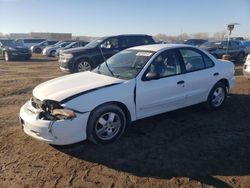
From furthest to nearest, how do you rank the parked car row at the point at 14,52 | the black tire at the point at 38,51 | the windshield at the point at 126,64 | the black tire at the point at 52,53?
the black tire at the point at 38,51 < the black tire at the point at 52,53 < the parked car row at the point at 14,52 < the windshield at the point at 126,64

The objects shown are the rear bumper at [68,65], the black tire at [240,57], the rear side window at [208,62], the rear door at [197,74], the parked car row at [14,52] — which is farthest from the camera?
the parked car row at [14,52]

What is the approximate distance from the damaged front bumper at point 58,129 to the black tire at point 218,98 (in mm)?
3202

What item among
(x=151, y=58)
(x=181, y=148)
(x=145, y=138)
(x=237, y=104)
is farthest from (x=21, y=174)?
(x=237, y=104)

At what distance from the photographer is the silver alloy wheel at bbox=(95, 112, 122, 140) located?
15.1ft

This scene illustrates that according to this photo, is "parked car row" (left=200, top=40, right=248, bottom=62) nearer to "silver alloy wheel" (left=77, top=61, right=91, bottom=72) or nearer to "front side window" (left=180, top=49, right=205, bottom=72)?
"silver alloy wheel" (left=77, top=61, right=91, bottom=72)

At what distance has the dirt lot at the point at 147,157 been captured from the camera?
12.2 feet

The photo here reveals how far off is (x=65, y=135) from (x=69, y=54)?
8.80 m

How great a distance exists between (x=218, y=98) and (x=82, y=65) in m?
7.26

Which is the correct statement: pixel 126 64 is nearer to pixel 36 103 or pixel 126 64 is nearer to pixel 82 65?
pixel 36 103

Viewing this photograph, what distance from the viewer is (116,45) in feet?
42.1

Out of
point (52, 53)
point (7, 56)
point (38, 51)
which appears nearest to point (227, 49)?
point (7, 56)

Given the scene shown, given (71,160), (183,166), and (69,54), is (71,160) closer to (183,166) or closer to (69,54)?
(183,166)

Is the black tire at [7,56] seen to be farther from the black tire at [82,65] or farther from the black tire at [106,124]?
the black tire at [106,124]

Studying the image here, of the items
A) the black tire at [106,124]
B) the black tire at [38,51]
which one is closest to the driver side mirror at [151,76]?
the black tire at [106,124]
